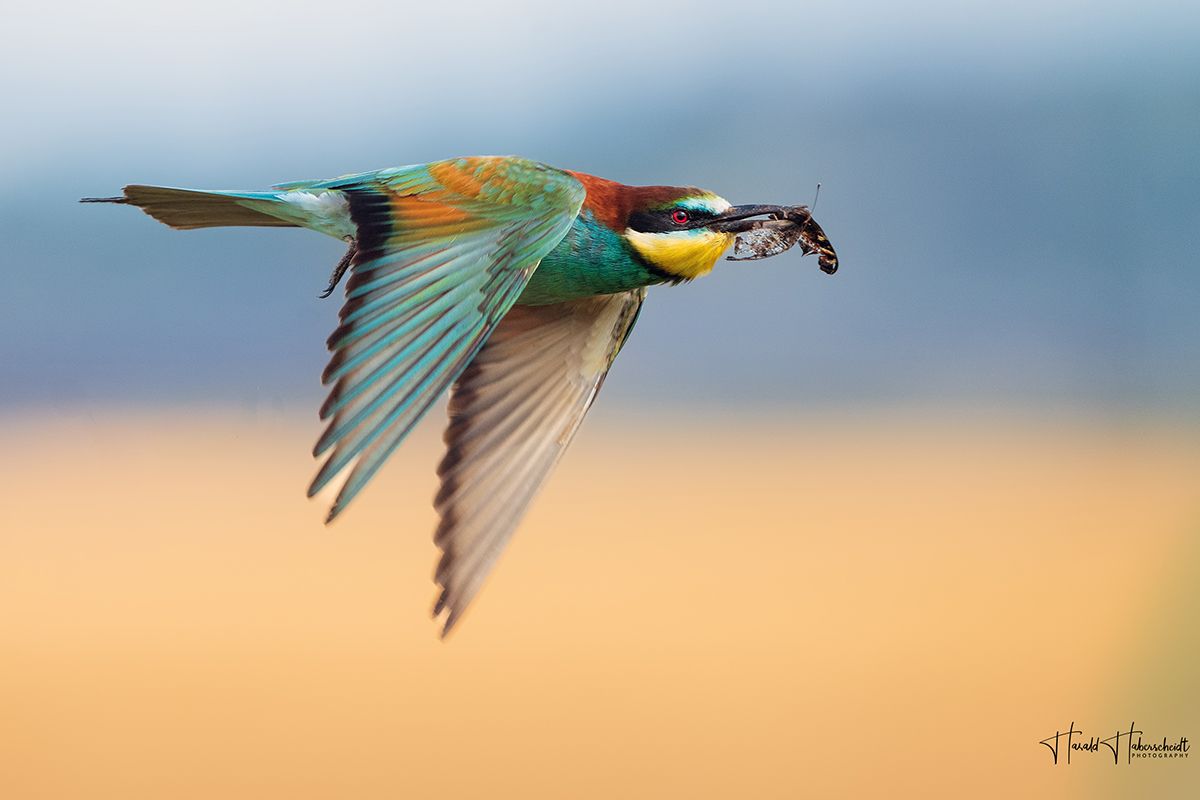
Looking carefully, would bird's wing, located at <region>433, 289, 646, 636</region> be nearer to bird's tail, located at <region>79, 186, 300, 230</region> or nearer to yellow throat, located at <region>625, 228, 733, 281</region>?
yellow throat, located at <region>625, 228, 733, 281</region>

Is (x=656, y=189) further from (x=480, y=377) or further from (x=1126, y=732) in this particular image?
(x=1126, y=732)

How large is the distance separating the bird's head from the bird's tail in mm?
411

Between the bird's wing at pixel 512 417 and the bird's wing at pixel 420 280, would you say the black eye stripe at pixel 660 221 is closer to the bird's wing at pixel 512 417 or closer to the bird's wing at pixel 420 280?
the bird's wing at pixel 420 280

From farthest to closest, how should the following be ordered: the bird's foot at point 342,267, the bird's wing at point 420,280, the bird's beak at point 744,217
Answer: the bird's beak at point 744,217, the bird's foot at point 342,267, the bird's wing at point 420,280

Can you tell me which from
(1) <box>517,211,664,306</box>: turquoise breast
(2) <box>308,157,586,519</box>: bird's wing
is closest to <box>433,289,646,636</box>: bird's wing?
(1) <box>517,211,664,306</box>: turquoise breast

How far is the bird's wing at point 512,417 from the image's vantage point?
182 centimetres

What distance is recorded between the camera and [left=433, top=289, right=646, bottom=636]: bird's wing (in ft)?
5.96

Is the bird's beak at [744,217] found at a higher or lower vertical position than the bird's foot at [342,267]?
higher

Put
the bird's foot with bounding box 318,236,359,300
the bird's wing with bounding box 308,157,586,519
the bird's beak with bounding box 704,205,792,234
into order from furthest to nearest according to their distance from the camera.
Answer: the bird's beak with bounding box 704,205,792,234, the bird's foot with bounding box 318,236,359,300, the bird's wing with bounding box 308,157,586,519

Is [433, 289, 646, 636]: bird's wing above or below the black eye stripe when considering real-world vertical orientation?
below

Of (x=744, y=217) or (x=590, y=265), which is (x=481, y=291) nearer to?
(x=590, y=265)

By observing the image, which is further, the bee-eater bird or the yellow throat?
the yellow throat

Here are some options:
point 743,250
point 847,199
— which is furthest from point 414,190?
point 847,199

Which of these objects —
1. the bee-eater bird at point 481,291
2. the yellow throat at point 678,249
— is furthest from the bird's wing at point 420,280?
the yellow throat at point 678,249
